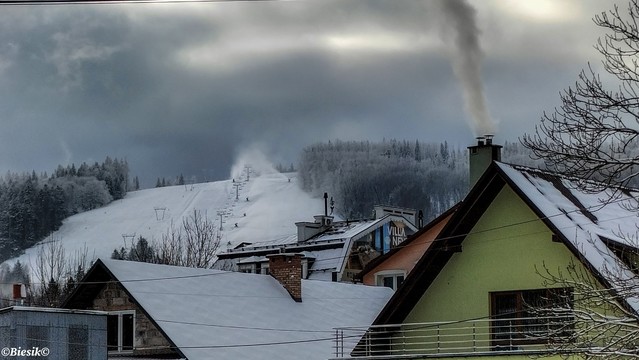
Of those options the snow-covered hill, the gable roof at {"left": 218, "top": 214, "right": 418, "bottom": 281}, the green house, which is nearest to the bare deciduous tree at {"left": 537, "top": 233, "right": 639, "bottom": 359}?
the green house

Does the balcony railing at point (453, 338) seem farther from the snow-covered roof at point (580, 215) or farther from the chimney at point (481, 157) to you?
the chimney at point (481, 157)

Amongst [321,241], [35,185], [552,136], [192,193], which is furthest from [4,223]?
[552,136]

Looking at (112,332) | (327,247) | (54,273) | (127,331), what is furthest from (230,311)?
(54,273)

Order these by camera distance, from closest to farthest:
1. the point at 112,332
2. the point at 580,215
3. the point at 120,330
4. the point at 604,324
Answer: the point at 604,324 → the point at 580,215 → the point at 120,330 → the point at 112,332

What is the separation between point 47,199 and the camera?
450 ft

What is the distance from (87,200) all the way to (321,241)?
76051 mm

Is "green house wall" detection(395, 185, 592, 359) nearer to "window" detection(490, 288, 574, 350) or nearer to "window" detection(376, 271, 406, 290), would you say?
"window" detection(490, 288, 574, 350)

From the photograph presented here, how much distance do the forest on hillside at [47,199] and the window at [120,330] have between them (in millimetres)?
82454

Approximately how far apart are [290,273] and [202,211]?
306ft

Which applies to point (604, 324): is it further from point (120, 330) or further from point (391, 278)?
point (391, 278)

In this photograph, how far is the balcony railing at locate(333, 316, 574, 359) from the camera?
32938mm

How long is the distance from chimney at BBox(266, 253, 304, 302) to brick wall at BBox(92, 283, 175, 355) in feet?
21.3

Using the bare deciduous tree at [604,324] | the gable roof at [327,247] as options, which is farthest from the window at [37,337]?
the gable roof at [327,247]

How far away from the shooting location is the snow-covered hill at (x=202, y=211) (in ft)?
405
